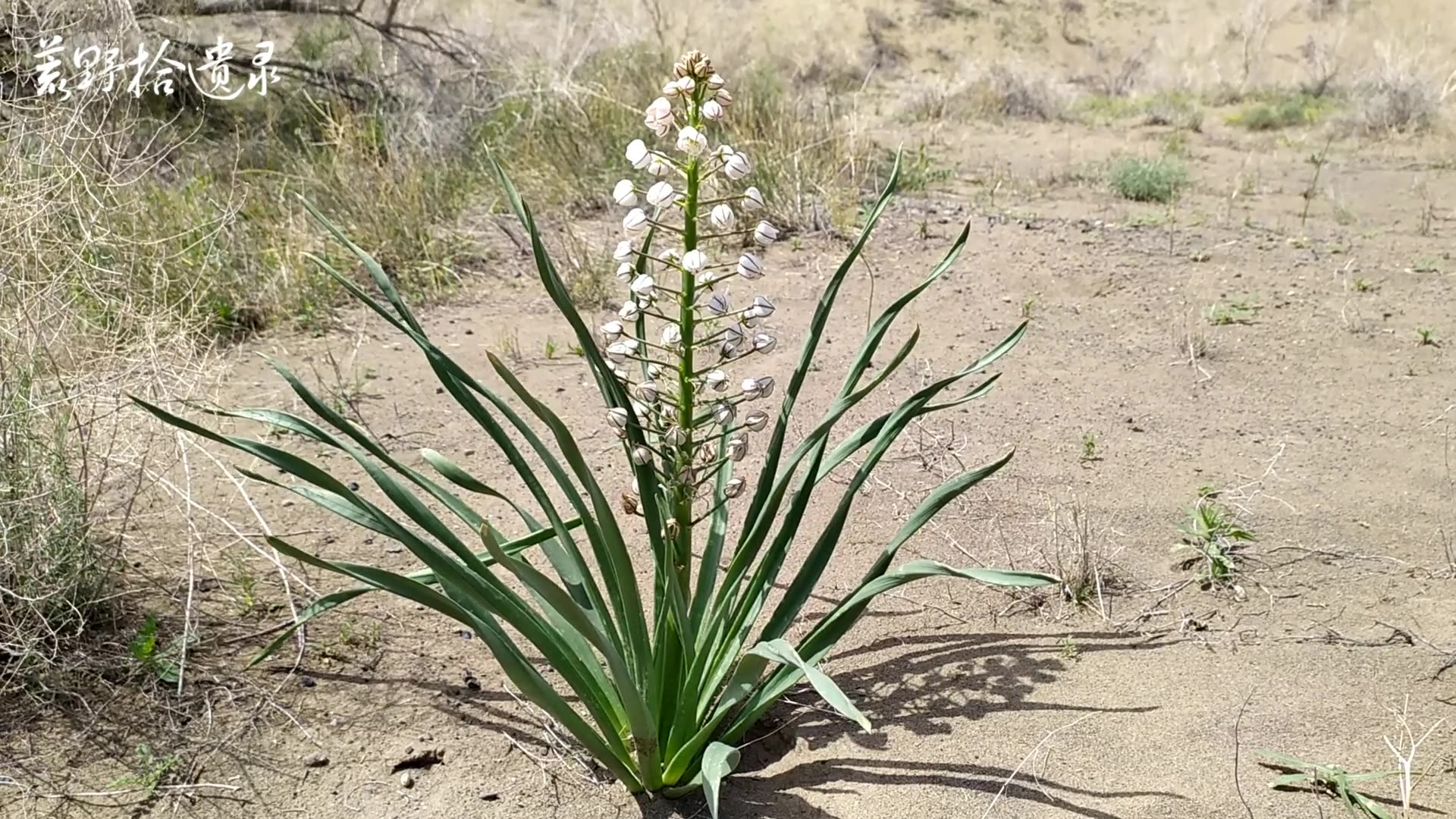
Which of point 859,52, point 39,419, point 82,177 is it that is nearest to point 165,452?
point 39,419

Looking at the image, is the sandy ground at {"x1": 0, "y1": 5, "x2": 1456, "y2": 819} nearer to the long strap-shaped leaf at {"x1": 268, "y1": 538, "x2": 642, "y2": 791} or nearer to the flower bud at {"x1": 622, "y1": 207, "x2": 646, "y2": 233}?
the long strap-shaped leaf at {"x1": 268, "y1": 538, "x2": 642, "y2": 791}

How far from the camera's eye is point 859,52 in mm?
16969

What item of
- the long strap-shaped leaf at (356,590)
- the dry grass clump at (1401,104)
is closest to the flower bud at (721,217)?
the long strap-shaped leaf at (356,590)

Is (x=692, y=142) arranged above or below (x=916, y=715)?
above

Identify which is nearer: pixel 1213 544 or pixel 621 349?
pixel 621 349

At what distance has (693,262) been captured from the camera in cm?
156

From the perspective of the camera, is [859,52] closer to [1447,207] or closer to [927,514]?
[1447,207]

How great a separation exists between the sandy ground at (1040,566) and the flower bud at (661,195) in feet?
3.42

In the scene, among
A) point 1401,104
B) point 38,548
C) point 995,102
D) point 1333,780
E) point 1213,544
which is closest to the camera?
point 1333,780

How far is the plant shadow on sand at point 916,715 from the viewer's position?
74.6 inches

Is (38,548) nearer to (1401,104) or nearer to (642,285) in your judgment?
(642,285)

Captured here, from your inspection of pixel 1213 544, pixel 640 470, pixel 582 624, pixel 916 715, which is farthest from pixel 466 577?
pixel 1213 544

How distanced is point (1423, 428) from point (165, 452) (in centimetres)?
348

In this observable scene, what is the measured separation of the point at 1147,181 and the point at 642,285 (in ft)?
16.2
